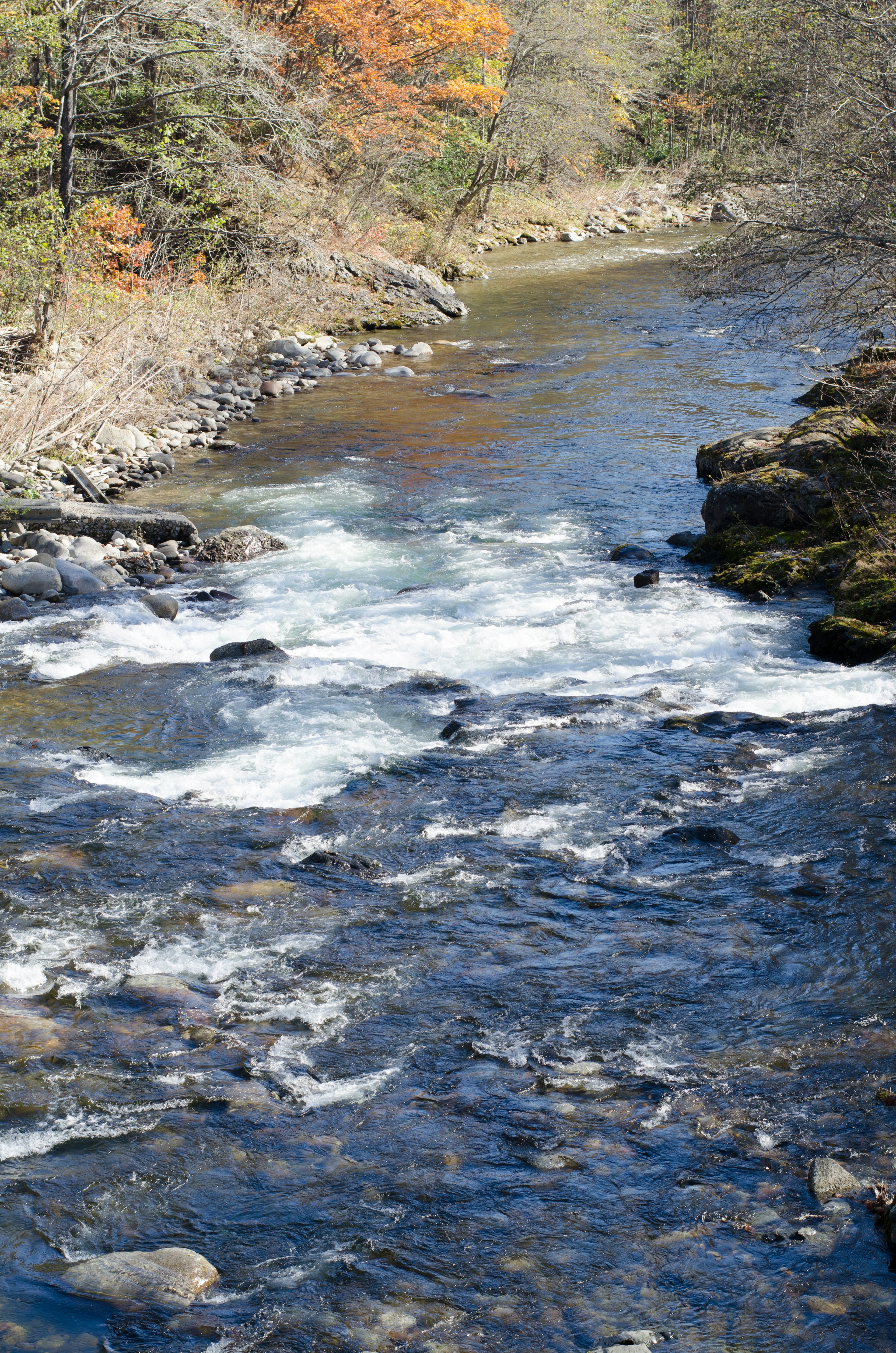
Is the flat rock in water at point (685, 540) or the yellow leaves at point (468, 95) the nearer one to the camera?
the flat rock in water at point (685, 540)

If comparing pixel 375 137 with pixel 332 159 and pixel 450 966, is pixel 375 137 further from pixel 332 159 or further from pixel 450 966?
pixel 450 966

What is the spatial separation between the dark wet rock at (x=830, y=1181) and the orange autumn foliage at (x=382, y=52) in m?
23.6

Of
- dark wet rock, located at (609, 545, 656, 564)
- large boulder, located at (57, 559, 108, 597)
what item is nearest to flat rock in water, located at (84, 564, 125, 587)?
large boulder, located at (57, 559, 108, 597)

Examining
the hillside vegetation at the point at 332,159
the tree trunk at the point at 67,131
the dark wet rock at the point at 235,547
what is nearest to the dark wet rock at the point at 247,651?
the dark wet rock at the point at 235,547

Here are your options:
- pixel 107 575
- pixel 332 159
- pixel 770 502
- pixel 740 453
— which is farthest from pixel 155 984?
pixel 332 159

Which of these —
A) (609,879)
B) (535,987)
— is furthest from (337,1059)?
(609,879)

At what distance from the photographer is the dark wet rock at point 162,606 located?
9703mm

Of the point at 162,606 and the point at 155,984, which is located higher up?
the point at 155,984

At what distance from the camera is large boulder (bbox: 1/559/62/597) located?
394 inches

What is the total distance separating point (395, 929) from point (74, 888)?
5.23ft

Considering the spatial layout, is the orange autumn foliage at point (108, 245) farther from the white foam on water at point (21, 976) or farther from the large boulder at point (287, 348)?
the white foam on water at point (21, 976)

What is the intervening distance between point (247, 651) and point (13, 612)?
2238 mm

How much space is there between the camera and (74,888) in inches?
219

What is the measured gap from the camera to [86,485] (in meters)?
12.9
